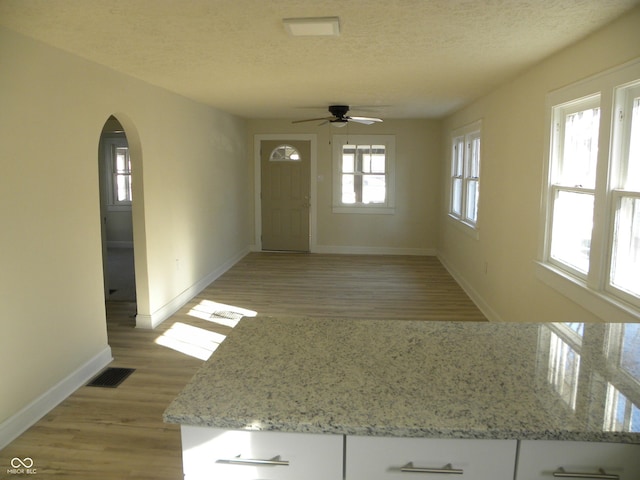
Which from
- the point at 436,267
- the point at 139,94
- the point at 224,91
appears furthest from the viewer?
the point at 436,267

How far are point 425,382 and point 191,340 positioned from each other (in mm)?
3352

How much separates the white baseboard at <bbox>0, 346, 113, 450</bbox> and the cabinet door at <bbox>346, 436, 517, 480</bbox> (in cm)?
243

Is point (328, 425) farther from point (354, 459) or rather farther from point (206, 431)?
point (206, 431)

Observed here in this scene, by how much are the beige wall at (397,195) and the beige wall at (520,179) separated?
2292 millimetres

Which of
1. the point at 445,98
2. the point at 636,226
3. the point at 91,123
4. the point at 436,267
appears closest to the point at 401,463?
the point at 636,226

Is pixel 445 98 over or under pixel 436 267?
→ over

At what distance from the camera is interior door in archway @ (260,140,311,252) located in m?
8.45

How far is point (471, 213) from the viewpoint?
6301 mm

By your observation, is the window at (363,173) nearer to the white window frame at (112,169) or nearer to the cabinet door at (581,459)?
the white window frame at (112,169)

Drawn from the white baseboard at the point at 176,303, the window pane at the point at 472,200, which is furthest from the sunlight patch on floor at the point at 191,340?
the window pane at the point at 472,200

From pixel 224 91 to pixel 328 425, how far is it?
14.7 feet

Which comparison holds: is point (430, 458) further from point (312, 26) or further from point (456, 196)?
point (456, 196)

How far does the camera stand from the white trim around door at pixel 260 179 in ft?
27.5

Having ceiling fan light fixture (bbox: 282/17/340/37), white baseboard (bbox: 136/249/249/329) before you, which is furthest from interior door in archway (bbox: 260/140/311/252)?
ceiling fan light fixture (bbox: 282/17/340/37)
